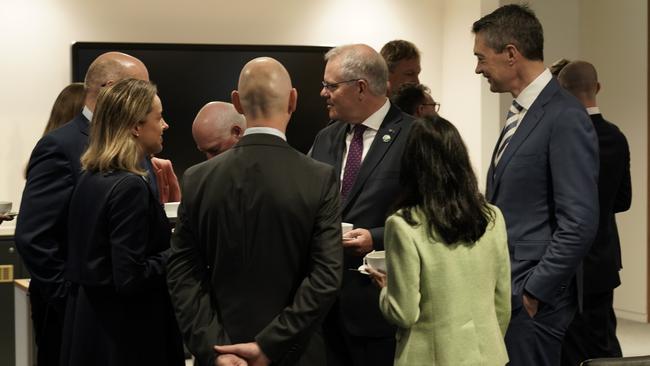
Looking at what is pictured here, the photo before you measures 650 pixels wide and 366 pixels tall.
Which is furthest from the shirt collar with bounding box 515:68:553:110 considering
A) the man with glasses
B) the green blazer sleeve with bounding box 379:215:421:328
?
the man with glasses

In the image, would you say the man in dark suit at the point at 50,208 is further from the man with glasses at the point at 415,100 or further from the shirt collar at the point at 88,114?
the man with glasses at the point at 415,100

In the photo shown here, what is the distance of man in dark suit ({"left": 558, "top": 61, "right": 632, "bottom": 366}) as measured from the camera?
4.45 m

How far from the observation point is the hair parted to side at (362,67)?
340 cm

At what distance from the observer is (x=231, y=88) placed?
264 inches

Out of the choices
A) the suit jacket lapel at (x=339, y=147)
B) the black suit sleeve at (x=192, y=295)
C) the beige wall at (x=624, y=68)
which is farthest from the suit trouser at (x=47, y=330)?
the beige wall at (x=624, y=68)

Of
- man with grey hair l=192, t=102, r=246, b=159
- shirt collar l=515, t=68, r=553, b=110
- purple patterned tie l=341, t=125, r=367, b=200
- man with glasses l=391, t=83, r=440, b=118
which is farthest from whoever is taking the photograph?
man with glasses l=391, t=83, r=440, b=118

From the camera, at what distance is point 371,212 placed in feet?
10.6

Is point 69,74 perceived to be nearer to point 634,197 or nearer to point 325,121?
point 325,121

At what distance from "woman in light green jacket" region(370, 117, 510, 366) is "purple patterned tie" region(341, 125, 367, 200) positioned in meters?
0.68

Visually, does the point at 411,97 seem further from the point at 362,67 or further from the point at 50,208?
the point at 50,208

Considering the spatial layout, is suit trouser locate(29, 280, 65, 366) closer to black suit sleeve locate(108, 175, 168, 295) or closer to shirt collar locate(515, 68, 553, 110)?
black suit sleeve locate(108, 175, 168, 295)

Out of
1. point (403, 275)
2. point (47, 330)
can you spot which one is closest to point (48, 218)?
point (47, 330)

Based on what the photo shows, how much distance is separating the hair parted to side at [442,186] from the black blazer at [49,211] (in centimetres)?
123

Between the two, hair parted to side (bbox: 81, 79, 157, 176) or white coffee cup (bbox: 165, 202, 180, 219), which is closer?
hair parted to side (bbox: 81, 79, 157, 176)
